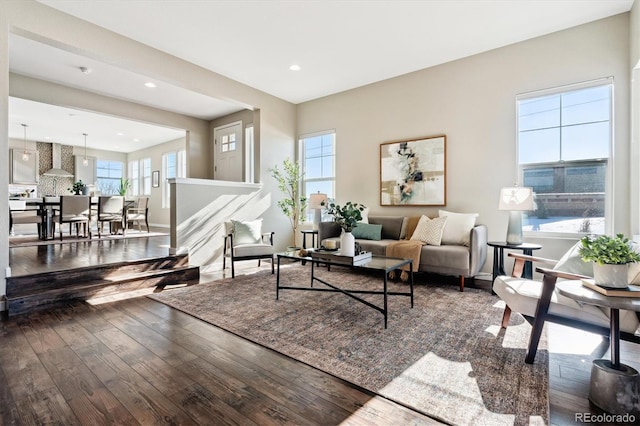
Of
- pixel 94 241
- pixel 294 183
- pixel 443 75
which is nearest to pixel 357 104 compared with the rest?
pixel 443 75

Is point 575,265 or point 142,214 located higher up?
point 142,214

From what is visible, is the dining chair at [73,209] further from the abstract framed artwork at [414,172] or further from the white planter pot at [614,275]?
the white planter pot at [614,275]

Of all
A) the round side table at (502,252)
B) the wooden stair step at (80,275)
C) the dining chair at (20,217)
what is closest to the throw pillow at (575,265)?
the round side table at (502,252)

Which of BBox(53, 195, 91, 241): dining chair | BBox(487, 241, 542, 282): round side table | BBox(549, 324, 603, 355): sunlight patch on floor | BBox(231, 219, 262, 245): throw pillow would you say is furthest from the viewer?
BBox(53, 195, 91, 241): dining chair

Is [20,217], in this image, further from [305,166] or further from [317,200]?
[317,200]

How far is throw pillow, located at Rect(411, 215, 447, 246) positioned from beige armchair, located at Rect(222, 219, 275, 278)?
6.92 feet

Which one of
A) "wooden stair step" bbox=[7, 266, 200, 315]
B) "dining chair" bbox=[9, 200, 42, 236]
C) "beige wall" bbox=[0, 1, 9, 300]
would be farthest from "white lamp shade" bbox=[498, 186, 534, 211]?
"dining chair" bbox=[9, 200, 42, 236]

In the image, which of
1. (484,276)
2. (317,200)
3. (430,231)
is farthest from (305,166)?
(484,276)

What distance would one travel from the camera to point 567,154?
12.2ft

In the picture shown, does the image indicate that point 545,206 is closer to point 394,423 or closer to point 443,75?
point 443,75

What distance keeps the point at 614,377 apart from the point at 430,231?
2.73 m

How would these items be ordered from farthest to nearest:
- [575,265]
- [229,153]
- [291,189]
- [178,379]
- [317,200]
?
[229,153], [291,189], [317,200], [575,265], [178,379]

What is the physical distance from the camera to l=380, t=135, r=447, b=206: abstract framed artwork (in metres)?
4.65

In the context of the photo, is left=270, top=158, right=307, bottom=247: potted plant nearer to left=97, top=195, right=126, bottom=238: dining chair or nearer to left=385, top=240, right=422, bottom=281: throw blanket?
left=385, top=240, right=422, bottom=281: throw blanket
